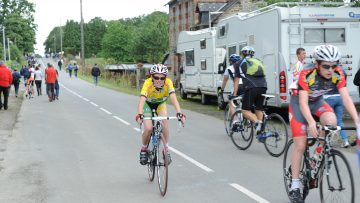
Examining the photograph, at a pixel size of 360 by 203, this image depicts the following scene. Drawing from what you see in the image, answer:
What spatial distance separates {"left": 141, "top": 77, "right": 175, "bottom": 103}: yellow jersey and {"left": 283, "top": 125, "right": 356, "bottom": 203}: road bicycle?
2374mm

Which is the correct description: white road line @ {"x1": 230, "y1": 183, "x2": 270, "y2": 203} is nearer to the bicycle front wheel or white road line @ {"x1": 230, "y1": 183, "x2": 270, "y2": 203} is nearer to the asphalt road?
the asphalt road

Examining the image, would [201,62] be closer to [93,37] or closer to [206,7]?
[206,7]

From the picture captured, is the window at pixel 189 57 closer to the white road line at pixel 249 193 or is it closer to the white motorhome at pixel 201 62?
the white motorhome at pixel 201 62

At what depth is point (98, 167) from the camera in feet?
29.4

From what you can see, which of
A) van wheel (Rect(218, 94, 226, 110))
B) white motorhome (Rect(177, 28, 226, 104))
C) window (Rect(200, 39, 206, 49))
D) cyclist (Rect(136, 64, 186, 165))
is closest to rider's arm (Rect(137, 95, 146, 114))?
cyclist (Rect(136, 64, 186, 165))

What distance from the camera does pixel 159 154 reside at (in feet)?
23.4

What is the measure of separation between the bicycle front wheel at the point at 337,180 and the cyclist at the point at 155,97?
2.29 meters

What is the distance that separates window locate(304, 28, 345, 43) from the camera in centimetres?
1420

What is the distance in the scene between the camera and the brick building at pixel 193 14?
1781 inches

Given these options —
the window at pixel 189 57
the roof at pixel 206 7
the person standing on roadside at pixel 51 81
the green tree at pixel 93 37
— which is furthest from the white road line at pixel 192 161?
the green tree at pixel 93 37

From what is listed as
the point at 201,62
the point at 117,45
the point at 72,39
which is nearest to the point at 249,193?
the point at 201,62

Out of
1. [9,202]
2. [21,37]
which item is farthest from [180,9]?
[21,37]

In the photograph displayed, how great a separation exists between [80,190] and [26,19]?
10364 cm

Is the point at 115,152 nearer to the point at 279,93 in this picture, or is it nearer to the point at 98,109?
the point at 279,93
